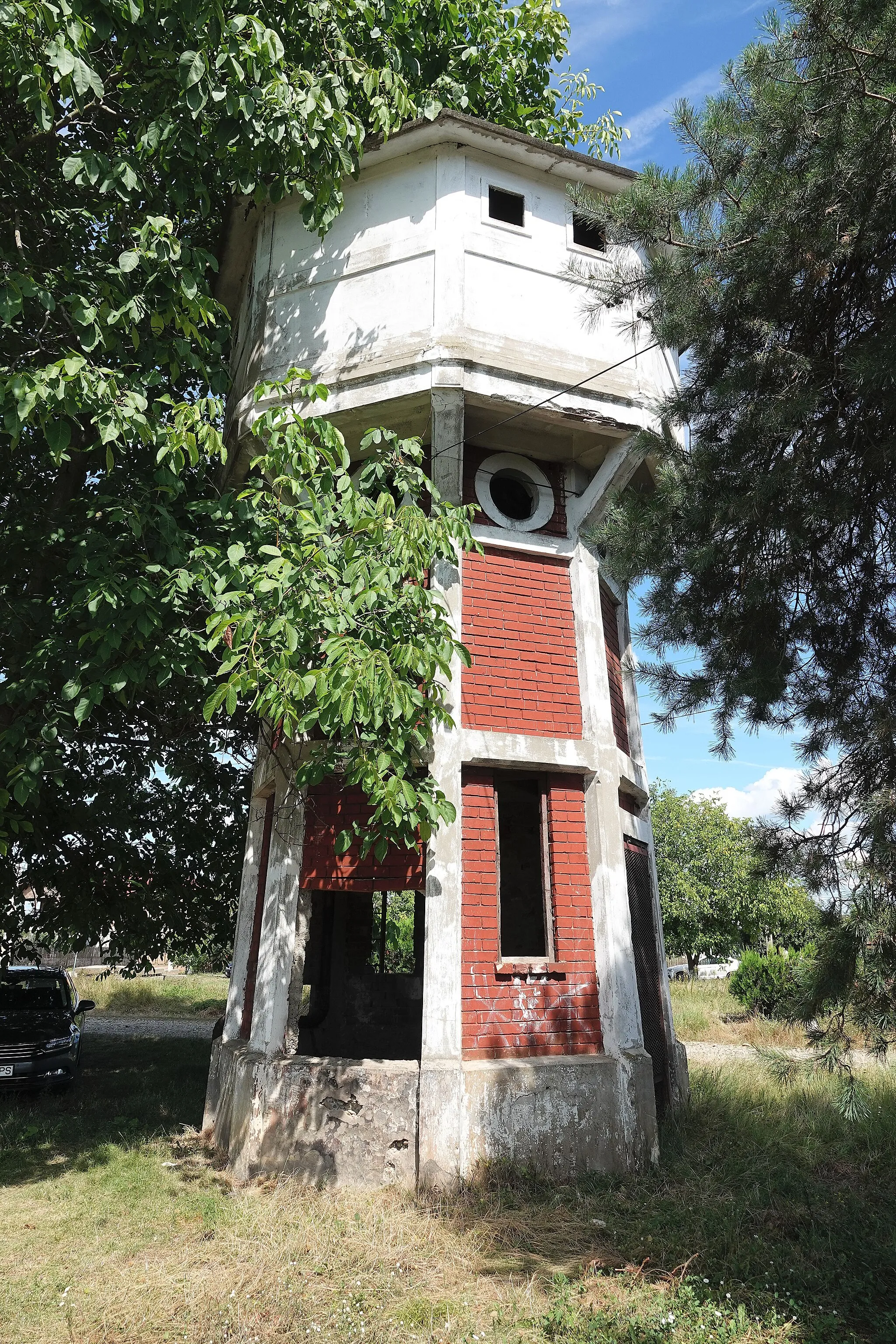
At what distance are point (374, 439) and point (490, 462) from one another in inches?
94.6

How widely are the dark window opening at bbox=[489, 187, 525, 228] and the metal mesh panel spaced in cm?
657

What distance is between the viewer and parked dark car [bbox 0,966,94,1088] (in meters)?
10.7

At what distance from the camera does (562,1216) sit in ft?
19.1

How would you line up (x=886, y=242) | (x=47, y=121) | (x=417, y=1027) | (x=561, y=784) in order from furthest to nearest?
(x=417, y=1027), (x=561, y=784), (x=47, y=121), (x=886, y=242)

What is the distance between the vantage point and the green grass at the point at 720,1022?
1459 cm

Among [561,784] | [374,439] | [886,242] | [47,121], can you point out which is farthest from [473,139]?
[561,784]

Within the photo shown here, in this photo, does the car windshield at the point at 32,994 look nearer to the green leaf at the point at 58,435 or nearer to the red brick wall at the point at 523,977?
the red brick wall at the point at 523,977

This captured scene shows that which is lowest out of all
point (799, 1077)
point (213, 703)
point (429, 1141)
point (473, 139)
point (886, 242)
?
point (429, 1141)

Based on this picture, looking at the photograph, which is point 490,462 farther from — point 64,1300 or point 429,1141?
point 64,1300

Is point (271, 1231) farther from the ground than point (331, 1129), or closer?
closer

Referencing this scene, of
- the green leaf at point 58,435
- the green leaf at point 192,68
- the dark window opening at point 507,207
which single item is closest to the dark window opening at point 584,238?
the dark window opening at point 507,207

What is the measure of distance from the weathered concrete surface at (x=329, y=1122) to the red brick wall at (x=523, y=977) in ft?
2.36

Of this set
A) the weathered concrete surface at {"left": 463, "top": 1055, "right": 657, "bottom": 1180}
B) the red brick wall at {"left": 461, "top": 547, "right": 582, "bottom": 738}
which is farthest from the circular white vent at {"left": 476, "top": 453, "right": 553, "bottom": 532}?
the weathered concrete surface at {"left": 463, "top": 1055, "right": 657, "bottom": 1180}

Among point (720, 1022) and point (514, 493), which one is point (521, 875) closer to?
point (514, 493)
